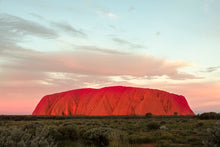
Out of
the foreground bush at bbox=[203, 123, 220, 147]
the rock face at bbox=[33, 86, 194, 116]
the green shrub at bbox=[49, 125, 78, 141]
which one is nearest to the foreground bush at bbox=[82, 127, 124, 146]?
the green shrub at bbox=[49, 125, 78, 141]

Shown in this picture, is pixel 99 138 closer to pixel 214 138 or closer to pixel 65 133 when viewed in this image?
pixel 65 133

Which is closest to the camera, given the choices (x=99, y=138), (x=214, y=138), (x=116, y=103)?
(x=214, y=138)

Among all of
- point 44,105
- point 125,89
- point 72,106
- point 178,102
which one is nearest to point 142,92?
point 125,89

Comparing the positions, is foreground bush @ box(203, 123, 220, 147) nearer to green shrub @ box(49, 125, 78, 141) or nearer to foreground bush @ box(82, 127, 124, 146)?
foreground bush @ box(82, 127, 124, 146)

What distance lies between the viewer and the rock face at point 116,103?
81.4 m

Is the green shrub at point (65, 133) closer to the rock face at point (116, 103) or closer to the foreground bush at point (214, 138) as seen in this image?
the foreground bush at point (214, 138)

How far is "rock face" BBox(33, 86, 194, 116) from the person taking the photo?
8144 cm

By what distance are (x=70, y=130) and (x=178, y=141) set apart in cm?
711

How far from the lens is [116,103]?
86188mm

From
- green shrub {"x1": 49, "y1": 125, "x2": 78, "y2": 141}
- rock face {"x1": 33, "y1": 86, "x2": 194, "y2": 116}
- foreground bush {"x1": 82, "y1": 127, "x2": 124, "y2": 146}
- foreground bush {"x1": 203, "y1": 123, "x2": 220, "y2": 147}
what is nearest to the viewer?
foreground bush {"x1": 203, "y1": 123, "x2": 220, "y2": 147}

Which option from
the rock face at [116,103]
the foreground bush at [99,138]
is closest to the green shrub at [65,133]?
the foreground bush at [99,138]

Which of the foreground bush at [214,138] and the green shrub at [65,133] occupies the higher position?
the foreground bush at [214,138]

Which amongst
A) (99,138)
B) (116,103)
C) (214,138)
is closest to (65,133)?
(99,138)

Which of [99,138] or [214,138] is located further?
[99,138]
